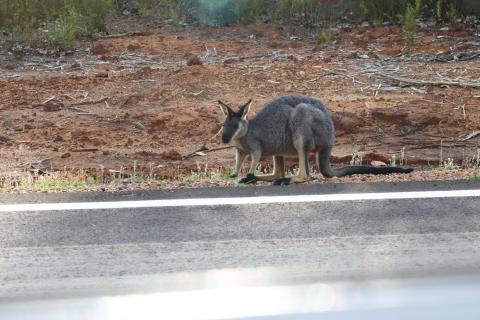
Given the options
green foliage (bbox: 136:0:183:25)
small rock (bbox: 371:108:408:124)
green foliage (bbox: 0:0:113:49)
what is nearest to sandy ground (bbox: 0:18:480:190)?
small rock (bbox: 371:108:408:124)

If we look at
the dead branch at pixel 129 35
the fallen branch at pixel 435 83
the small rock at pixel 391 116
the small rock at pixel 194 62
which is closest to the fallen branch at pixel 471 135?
the small rock at pixel 391 116

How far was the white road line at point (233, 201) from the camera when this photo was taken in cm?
662

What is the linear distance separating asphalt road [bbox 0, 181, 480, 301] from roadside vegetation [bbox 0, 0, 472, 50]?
415 inches

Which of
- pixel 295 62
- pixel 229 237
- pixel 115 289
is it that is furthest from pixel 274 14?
pixel 115 289

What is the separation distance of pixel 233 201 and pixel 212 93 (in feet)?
24.4

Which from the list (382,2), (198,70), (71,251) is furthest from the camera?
(382,2)

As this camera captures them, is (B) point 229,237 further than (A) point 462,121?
No

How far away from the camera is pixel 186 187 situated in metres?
7.53

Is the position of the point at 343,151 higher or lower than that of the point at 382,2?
lower

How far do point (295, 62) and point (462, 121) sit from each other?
3.75 meters

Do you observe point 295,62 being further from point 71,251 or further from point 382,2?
point 71,251

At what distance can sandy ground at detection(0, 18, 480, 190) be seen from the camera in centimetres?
1180

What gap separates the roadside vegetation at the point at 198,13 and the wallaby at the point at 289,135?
860cm

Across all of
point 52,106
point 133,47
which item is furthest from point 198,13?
point 52,106
